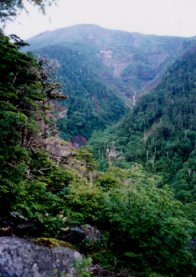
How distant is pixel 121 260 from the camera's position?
641 cm

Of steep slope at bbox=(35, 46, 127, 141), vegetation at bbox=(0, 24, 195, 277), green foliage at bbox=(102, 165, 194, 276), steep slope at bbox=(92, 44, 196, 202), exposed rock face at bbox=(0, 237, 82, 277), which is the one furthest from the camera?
steep slope at bbox=(35, 46, 127, 141)

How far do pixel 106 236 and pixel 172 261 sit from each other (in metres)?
1.59

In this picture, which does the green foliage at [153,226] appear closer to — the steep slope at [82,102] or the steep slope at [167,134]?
the steep slope at [167,134]

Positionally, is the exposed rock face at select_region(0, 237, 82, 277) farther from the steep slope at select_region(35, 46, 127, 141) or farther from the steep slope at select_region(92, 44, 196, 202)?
the steep slope at select_region(35, 46, 127, 141)

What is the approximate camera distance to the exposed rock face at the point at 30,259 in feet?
13.0

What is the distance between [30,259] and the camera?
423 cm

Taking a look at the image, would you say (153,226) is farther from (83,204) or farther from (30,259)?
Answer: (30,259)

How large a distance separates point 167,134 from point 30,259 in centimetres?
6650

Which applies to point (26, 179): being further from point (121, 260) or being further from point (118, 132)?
point (118, 132)

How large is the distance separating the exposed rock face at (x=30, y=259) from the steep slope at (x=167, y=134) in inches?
1383

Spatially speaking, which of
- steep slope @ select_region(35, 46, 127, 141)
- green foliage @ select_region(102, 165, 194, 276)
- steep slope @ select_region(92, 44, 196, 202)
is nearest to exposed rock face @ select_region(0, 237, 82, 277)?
green foliage @ select_region(102, 165, 194, 276)

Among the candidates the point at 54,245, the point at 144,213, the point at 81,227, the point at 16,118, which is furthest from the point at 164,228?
the point at 16,118

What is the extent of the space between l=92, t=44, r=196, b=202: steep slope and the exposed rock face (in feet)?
115

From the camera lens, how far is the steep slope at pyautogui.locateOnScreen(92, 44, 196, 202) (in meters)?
51.2
